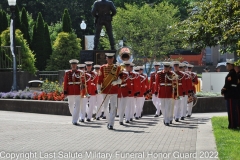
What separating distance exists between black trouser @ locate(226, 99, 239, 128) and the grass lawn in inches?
8.9

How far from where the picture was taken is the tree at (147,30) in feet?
181

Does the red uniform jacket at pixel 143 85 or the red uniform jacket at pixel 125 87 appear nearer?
the red uniform jacket at pixel 125 87

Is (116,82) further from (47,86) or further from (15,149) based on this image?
(47,86)

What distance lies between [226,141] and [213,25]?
3.61 metres

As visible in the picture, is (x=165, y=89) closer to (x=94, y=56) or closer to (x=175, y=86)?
(x=175, y=86)

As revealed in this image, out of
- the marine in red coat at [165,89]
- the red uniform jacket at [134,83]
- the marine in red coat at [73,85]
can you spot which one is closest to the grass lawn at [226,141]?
the marine in red coat at [165,89]

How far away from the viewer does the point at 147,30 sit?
55188 millimetres

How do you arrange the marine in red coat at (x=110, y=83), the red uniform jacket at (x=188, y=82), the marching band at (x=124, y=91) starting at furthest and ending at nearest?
the red uniform jacket at (x=188, y=82) → the marching band at (x=124, y=91) → the marine in red coat at (x=110, y=83)

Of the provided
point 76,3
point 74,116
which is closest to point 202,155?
point 74,116

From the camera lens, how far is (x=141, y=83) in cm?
2294

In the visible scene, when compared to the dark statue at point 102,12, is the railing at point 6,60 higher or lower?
lower

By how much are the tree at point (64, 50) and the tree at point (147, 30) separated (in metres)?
8.47

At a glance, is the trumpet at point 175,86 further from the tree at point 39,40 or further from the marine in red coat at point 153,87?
the tree at point 39,40

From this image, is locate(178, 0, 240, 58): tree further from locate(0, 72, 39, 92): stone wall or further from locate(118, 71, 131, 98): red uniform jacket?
locate(0, 72, 39, 92): stone wall
